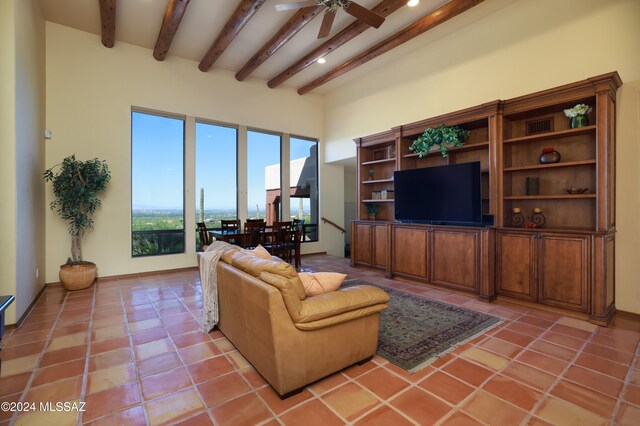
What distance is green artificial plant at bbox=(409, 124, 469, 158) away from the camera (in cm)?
439

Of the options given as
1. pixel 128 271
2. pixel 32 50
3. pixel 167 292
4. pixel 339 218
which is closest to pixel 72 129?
pixel 32 50

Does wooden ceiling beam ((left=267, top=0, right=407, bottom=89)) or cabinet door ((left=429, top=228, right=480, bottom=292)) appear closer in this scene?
wooden ceiling beam ((left=267, top=0, right=407, bottom=89))

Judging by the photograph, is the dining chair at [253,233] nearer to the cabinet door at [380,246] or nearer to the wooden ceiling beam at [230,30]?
the cabinet door at [380,246]

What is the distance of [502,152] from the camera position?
396cm

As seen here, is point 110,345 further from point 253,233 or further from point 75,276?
point 253,233

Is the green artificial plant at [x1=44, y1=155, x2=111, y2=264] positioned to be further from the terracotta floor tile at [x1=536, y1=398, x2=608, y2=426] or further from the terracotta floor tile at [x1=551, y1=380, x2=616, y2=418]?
the terracotta floor tile at [x1=551, y1=380, x2=616, y2=418]

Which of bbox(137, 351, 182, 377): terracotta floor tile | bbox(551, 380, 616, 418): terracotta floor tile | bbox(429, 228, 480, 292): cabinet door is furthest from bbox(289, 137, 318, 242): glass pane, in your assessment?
bbox(551, 380, 616, 418): terracotta floor tile

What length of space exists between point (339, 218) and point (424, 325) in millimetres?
4970

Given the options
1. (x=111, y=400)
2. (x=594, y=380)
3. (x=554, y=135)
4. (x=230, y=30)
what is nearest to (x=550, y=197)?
(x=554, y=135)

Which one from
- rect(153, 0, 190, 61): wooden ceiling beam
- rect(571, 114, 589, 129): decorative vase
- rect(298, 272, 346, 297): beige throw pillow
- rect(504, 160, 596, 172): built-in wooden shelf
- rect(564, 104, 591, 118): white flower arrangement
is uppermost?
rect(153, 0, 190, 61): wooden ceiling beam

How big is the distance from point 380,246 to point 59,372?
448 centimetres

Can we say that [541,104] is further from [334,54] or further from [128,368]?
[128,368]

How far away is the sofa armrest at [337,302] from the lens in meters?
1.91

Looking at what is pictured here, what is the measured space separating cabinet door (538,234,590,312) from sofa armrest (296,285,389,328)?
8.08 feet
